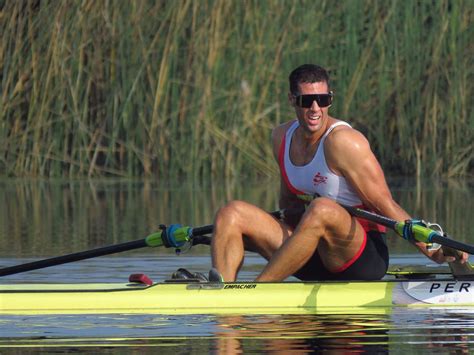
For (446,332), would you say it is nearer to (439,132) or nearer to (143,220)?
(143,220)

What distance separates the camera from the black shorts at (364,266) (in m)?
9.45

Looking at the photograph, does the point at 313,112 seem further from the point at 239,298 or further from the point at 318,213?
the point at 239,298

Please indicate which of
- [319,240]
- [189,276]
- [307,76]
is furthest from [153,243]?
[307,76]

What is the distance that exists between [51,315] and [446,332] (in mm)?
2285

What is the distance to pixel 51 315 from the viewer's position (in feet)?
29.3

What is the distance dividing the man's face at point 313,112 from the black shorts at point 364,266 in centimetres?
75

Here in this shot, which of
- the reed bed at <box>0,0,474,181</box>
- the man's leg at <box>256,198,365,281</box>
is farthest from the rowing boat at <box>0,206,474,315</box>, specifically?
the reed bed at <box>0,0,474,181</box>

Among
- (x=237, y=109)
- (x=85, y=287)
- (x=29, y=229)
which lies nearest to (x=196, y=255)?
(x=29, y=229)

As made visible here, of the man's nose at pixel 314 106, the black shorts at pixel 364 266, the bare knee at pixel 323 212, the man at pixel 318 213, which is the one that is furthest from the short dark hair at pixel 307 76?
the black shorts at pixel 364 266

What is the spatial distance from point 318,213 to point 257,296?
599 millimetres

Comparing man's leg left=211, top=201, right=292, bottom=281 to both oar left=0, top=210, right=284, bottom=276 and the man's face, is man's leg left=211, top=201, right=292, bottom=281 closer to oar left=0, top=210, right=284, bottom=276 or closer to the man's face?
oar left=0, top=210, right=284, bottom=276

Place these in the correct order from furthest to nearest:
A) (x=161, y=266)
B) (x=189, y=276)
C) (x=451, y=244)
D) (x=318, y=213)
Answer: (x=161, y=266), (x=189, y=276), (x=318, y=213), (x=451, y=244)

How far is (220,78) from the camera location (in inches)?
758

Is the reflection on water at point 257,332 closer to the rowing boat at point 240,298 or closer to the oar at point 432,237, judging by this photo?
the rowing boat at point 240,298
